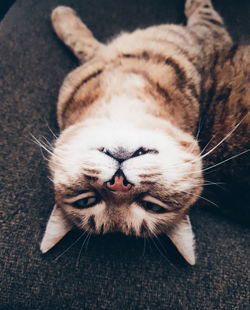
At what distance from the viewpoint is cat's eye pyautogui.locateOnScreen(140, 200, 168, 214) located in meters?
0.91

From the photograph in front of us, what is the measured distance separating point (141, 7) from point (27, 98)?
73 centimetres

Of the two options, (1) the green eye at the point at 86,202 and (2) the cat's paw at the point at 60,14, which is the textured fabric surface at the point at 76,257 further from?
(2) the cat's paw at the point at 60,14

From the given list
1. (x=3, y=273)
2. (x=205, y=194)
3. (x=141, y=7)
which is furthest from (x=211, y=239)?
(x=141, y=7)

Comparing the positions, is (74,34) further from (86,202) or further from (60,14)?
(86,202)

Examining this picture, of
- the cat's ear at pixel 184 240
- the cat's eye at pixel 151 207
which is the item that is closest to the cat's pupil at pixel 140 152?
the cat's eye at pixel 151 207

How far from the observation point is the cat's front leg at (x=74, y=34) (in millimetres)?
1316

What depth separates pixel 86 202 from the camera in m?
0.92

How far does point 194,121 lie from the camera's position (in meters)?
1.11

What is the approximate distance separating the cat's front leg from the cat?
0.11 meters

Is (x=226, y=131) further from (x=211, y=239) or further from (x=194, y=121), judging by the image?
(x=211, y=239)

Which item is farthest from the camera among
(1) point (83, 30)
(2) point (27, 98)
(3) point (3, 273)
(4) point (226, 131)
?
(1) point (83, 30)

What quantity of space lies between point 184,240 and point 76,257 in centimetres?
31

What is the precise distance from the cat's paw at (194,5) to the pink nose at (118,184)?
101 cm

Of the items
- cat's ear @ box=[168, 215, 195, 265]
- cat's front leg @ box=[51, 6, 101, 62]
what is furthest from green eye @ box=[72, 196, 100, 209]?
cat's front leg @ box=[51, 6, 101, 62]
